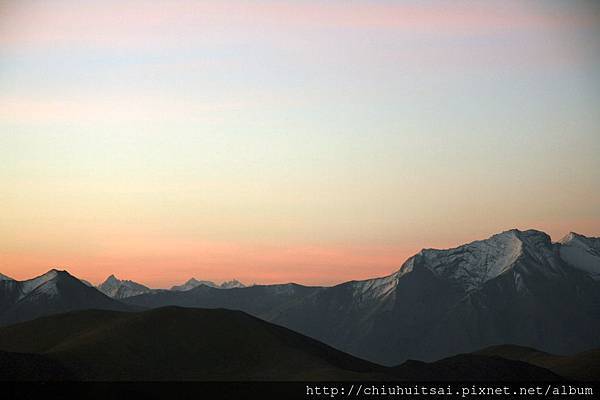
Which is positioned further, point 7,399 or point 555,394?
point 555,394

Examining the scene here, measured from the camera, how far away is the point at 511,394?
648 feet

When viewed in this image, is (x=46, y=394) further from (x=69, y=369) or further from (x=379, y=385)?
(x=379, y=385)

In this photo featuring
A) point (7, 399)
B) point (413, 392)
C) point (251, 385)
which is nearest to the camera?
point (7, 399)

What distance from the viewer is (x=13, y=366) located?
183 metres

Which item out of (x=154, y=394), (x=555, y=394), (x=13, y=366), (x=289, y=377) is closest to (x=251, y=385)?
(x=289, y=377)

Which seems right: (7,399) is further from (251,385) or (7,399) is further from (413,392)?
(413,392)

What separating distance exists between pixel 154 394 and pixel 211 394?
10.9 m

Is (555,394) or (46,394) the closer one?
(46,394)

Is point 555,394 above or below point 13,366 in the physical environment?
below

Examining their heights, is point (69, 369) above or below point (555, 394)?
above

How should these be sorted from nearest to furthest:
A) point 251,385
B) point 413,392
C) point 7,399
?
point 7,399 → point 413,392 → point 251,385

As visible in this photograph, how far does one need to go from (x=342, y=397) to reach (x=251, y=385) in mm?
30529

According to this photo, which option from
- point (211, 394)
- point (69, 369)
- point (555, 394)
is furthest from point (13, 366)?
point (555, 394)

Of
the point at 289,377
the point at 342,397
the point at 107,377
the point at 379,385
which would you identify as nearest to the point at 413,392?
the point at 379,385
